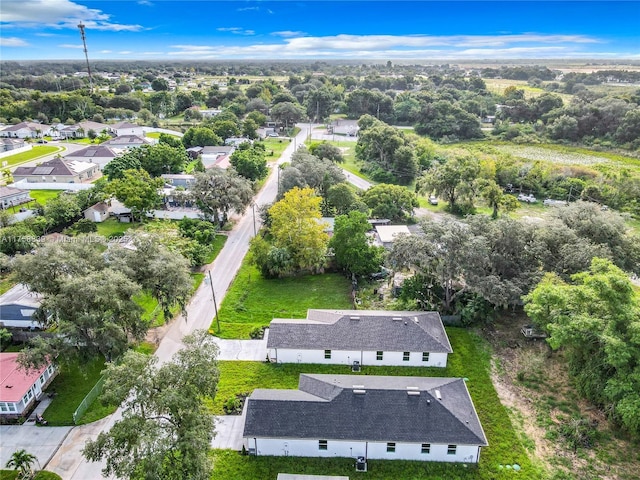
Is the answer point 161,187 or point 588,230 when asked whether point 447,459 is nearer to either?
point 588,230

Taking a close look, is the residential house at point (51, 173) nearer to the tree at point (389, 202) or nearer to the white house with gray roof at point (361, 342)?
the tree at point (389, 202)

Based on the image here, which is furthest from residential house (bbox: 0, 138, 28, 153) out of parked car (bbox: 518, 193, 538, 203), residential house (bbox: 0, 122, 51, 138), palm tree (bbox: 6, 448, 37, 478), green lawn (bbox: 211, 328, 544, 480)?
parked car (bbox: 518, 193, 538, 203)

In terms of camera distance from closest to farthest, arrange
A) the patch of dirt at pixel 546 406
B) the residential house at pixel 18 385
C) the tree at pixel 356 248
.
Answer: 1. the patch of dirt at pixel 546 406
2. the residential house at pixel 18 385
3. the tree at pixel 356 248

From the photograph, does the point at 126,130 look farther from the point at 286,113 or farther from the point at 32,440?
the point at 32,440

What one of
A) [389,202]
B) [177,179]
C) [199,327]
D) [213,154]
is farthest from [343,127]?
[199,327]

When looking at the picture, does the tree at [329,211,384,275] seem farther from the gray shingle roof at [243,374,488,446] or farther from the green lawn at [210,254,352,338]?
the gray shingle roof at [243,374,488,446]

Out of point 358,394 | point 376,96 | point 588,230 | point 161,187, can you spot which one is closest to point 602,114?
point 376,96

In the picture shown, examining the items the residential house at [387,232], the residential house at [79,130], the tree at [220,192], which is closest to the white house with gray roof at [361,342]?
the residential house at [387,232]
